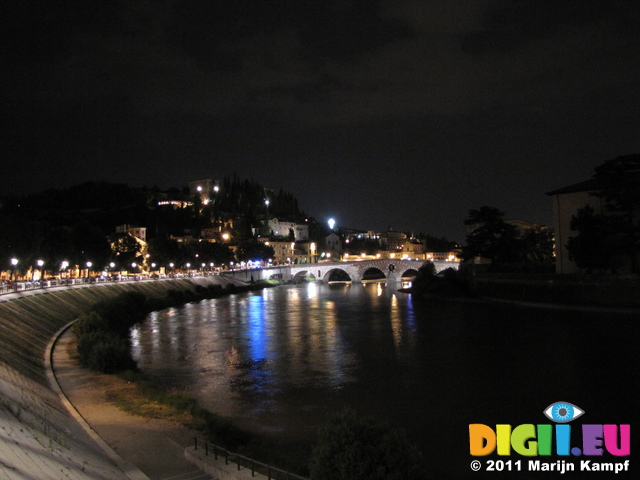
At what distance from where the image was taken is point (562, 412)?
43.7 ft

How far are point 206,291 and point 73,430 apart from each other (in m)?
41.3

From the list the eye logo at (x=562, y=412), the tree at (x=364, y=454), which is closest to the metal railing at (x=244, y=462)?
the tree at (x=364, y=454)

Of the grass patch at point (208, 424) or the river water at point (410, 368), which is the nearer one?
the grass patch at point (208, 424)

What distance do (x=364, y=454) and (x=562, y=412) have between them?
975 centimetres

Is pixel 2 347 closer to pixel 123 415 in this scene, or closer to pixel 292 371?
pixel 123 415

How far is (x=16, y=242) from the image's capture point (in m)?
34.5

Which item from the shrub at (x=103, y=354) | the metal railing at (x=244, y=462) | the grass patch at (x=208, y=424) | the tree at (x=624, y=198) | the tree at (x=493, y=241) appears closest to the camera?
the metal railing at (x=244, y=462)

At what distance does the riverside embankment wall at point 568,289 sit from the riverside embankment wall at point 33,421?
3129 centimetres

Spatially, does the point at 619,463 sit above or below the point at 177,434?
below

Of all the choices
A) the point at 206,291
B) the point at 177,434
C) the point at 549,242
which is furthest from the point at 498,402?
the point at 549,242

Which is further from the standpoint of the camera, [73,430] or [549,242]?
[549,242]

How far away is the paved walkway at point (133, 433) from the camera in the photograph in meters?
7.45
